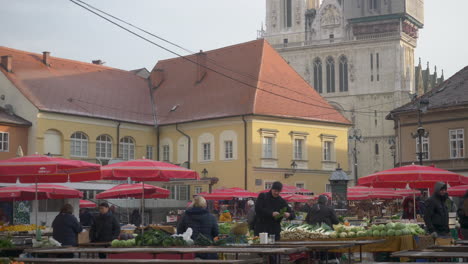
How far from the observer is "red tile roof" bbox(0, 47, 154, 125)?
4922cm

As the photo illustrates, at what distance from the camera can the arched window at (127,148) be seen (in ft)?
173

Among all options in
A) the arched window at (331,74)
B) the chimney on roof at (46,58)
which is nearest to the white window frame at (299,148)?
the chimney on roof at (46,58)

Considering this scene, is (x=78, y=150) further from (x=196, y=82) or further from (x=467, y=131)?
(x=467, y=131)

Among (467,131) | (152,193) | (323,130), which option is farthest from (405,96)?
(152,193)

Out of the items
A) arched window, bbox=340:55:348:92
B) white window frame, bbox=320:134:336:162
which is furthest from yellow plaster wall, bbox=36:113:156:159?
arched window, bbox=340:55:348:92

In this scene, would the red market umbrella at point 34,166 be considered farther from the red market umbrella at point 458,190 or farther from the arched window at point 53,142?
the arched window at point 53,142

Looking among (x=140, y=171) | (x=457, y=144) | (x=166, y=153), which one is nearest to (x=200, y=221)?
(x=140, y=171)

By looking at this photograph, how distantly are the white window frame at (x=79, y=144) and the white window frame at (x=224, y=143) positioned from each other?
822cm

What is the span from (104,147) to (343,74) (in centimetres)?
5251

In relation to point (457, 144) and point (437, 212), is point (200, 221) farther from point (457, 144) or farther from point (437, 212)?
point (457, 144)

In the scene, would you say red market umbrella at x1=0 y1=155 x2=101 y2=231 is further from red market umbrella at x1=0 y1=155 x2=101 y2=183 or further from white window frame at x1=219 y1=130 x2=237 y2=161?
white window frame at x1=219 y1=130 x2=237 y2=161

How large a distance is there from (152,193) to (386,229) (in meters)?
13.1

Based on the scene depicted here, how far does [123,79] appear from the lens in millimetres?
57375

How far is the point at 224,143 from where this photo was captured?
50000 millimetres
